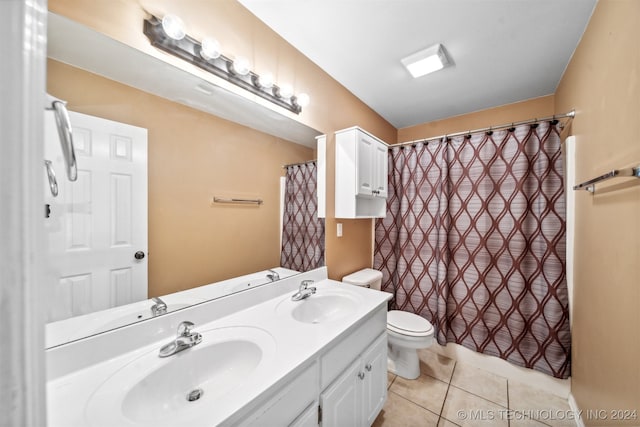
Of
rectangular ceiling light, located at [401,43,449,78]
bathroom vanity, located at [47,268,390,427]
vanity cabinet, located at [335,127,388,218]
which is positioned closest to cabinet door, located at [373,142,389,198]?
vanity cabinet, located at [335,127,388,218]

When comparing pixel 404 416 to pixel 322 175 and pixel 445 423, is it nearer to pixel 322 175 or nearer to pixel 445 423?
pixel 445 423

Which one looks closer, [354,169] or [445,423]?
[445,423]

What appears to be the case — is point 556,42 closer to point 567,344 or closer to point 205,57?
point 567,344

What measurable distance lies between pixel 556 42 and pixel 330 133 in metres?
1.52

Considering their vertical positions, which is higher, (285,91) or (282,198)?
Answer: (285,91)

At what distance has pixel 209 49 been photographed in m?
1.05

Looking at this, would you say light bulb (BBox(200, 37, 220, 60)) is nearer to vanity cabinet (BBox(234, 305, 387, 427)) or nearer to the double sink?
the double sink

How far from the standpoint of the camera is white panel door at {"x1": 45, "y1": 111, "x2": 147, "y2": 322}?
29.5 inches

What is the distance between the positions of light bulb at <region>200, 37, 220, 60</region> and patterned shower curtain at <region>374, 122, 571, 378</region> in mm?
1730

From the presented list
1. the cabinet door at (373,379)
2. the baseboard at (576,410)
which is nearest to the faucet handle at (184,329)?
the cabinet door at (373,379)

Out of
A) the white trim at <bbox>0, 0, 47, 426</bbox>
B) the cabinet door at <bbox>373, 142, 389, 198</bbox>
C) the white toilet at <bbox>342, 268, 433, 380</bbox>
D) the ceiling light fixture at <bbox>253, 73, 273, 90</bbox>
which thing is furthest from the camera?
the cabinet door at <bbox>373, 142, 389, 198</bbox>

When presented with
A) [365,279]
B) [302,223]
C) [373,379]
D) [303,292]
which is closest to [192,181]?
[302,223]

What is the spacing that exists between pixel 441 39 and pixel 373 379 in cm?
210

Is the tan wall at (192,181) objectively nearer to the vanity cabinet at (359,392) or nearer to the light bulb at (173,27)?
the light bulb at (173,27)
